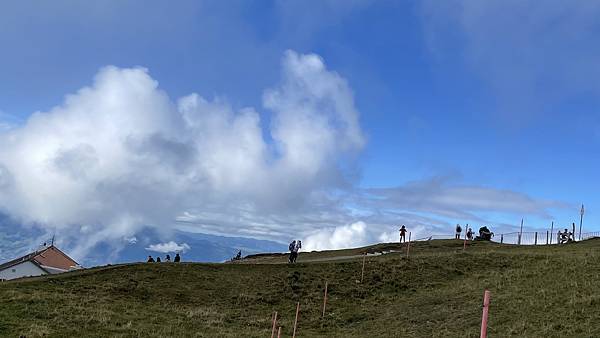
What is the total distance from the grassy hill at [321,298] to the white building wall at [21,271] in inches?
2129

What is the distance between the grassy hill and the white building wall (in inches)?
2129

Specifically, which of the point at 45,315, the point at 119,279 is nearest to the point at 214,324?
the point at 45,315

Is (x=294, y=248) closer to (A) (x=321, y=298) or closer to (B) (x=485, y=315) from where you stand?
(A) (x=321, y=298)

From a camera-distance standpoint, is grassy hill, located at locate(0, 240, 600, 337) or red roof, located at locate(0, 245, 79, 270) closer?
grassy hill, located at locate(0, 240, 600, 337)

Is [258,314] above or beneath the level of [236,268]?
beneath

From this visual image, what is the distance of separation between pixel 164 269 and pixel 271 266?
777 centimetres

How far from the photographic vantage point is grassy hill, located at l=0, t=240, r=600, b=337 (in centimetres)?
2245

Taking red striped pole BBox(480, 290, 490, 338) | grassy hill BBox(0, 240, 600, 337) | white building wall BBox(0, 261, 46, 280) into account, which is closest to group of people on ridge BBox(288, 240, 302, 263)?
grassy hill BBox(0, 240, 600, 337)

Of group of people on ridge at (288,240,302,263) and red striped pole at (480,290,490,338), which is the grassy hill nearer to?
group of people on ridge at (288,240,302,263)

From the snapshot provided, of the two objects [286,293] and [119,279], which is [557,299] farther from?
[119,279]

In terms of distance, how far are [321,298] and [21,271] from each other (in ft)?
217

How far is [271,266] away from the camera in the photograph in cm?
3947

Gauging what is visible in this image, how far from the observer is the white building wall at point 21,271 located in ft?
264

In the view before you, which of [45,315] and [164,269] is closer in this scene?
[45,315]
